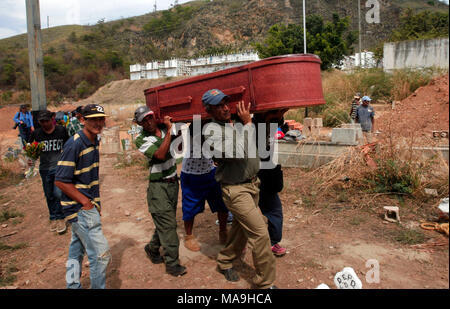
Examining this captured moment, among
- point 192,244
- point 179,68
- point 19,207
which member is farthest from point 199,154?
point 179,68

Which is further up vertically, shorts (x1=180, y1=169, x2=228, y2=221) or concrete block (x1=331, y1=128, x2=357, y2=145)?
concrete block (x1=331, y1=128, x2=357, y2=145)

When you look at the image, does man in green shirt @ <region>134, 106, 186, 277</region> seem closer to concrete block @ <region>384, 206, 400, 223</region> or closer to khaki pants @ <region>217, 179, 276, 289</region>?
khaki pants @ <region>217, 179, 276, 289</region>

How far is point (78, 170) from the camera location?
8.59 ft

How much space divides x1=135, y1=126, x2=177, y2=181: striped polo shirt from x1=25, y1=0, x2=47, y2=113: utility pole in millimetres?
4739

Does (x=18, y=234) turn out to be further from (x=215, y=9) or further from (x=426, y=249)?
(x=215, y=9)

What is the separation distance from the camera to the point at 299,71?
2768mm

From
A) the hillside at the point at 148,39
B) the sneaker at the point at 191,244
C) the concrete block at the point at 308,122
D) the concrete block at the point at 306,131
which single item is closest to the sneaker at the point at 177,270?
the sneaker at the point at 191,244

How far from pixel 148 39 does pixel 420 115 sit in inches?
3614

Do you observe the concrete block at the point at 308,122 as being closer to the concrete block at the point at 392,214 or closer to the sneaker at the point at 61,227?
the concrete block at the point at 392,214

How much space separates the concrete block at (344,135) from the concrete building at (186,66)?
37026 mm

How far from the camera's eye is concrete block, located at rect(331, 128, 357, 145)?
20.9ft

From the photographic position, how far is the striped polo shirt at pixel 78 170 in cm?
254

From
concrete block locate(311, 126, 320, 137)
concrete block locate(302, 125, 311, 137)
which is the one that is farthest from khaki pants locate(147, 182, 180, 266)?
concrete block locate(302, 125, 311, 137)

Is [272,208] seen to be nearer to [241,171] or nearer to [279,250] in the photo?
[279,250]
